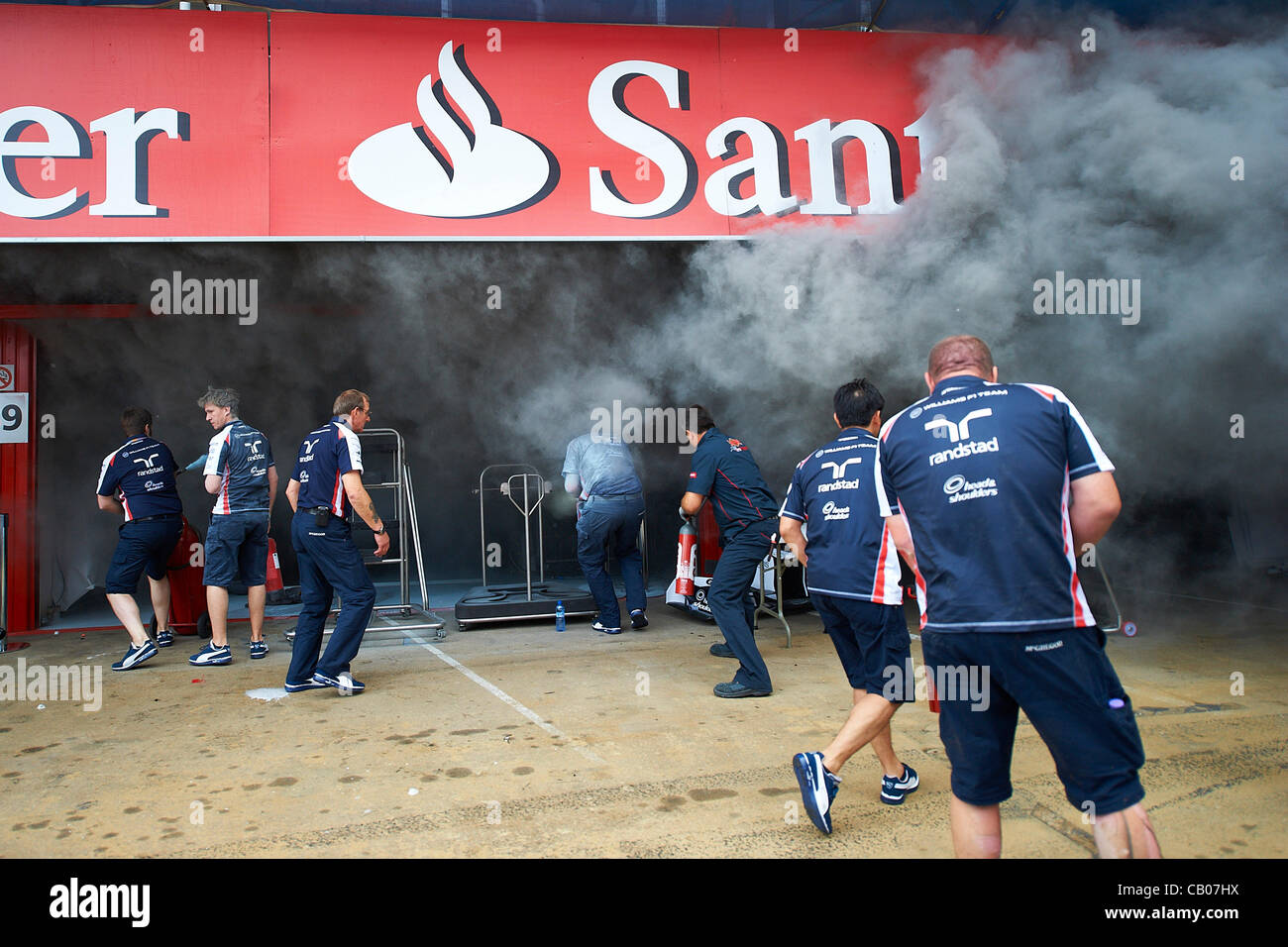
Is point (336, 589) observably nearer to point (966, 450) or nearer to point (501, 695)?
point (501, 695)

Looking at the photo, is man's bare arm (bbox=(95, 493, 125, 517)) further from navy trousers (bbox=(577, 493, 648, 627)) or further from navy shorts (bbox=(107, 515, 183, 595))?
navy trousers (bbox=(577, 493, 648, 627))

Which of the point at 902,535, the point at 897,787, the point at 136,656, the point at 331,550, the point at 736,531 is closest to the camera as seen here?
the point at 902,535

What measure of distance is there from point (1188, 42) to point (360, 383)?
8.50 metres

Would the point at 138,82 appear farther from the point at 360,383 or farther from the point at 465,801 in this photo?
the point at 465,801

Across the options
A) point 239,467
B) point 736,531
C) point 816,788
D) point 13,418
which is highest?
point 13,418

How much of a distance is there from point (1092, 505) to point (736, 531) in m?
2.74

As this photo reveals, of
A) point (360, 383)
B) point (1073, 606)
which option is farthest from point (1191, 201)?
point (360, 383)

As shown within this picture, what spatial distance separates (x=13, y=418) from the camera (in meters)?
6.82

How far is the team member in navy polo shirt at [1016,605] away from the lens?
73.8 inches

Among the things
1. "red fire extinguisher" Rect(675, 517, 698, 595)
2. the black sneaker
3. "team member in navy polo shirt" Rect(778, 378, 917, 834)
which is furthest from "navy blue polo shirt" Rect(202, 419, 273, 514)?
"team member in navy polo shirt" Rect(778, 378, 917, 834)

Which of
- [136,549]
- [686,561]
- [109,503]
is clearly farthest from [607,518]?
[109,503]

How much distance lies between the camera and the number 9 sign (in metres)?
6.79

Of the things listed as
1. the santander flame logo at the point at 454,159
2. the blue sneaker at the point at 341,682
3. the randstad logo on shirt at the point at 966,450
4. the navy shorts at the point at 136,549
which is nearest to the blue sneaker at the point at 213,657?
the navy shorts at the point at 136,549

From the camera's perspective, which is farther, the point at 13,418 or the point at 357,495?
the point at 13,418
